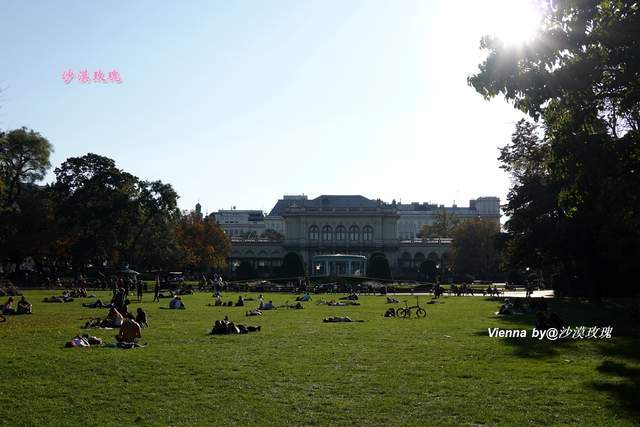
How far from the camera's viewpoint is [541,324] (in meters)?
19.6

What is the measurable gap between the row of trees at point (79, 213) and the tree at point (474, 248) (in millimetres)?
36356

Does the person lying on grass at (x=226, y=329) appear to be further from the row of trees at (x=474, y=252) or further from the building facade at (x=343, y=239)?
the building facade at (x=343, y=239)

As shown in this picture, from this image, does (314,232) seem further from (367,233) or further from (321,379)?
(321,379)

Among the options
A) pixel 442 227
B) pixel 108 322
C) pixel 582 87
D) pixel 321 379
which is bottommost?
pixel 321 379

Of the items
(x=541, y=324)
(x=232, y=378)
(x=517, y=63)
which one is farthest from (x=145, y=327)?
(x=517, y=63)

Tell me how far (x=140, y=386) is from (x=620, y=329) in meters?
16.6

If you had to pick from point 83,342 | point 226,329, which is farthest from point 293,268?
point 83,342

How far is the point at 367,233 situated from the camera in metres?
110

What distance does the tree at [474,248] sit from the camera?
3406 inches

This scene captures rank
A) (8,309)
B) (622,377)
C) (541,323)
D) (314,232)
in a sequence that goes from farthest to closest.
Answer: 1. (314,232)
2. (8,309)
3. (541,323)
4. (622,377)

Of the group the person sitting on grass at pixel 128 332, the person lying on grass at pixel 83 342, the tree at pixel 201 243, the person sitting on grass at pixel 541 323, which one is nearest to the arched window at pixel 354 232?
the tree at pixel 201 243

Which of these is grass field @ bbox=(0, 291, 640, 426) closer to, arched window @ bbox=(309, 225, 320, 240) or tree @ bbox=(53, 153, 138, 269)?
tree @ bbox=(53, 153, 138, 269)

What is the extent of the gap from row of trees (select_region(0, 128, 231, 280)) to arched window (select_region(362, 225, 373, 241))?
142 feet

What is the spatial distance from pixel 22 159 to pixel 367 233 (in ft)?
199
